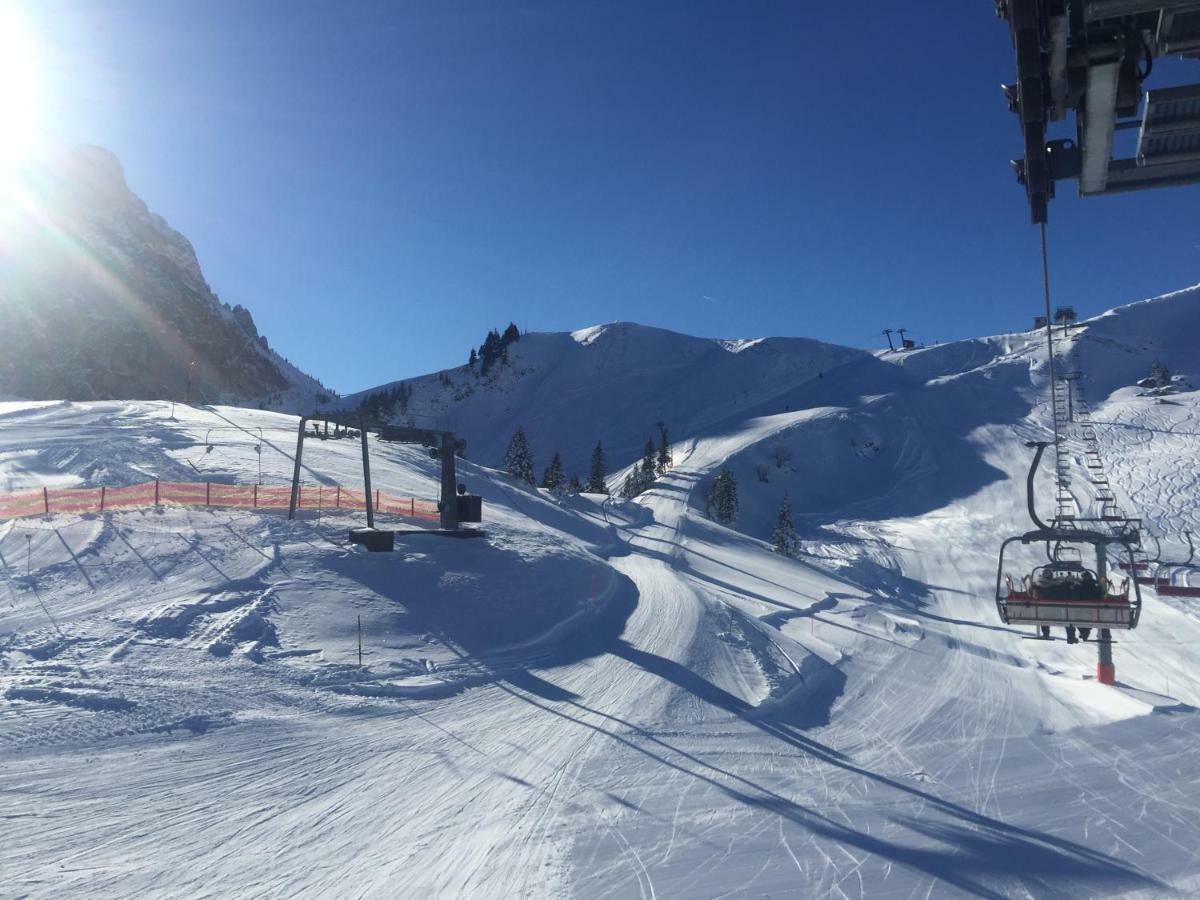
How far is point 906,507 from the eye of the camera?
76.0 metres

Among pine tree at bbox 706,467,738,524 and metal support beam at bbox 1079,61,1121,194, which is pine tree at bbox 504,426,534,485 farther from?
metal support beam at bbox 1079,61,1121,194

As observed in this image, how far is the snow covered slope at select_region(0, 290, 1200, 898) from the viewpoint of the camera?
30.1 feet

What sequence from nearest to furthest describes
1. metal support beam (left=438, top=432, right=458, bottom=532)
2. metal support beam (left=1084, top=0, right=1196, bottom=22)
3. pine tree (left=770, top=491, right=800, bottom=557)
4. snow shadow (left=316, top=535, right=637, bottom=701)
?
metal support beam (left=1084, top=0, right=1196, bottom=22) < snow shadow (left=316, top=535, right=637, bottom=701) < metal support beam (left=438, top=432, right=458, bottom=532) < pine tree (left=770, top=491, right=800, bottom=557)

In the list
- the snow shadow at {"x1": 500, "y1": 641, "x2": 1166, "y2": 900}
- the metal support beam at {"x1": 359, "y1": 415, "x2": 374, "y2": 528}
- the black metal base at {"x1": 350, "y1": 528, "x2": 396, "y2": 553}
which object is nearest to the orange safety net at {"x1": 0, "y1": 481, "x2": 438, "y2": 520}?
the metal support beam at {"x1": 359, "y1": 415, "x2": 374, "y2": 528}

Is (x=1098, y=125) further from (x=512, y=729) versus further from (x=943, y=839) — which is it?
(x=512, y=729)

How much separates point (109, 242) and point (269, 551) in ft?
661

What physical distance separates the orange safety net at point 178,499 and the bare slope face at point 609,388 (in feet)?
287

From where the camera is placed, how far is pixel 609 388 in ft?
529

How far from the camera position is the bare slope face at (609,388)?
135125 millimetres

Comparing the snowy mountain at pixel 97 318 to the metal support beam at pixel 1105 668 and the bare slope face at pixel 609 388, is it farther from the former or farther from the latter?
the metal support beam at pixel 1105 668

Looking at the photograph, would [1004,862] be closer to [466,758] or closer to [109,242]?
[466,758]

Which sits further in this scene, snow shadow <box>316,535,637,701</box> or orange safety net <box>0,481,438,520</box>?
orange safety net <box>0,481,438,520</box>

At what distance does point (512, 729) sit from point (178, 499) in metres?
15.3

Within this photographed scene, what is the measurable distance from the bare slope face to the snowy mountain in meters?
34.6
